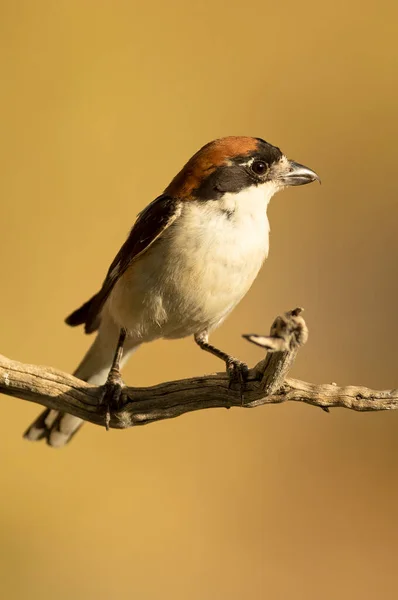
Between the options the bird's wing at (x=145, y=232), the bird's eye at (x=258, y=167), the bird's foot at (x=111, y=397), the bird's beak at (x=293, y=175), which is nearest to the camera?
the bird's foot at (x=111, y=397)

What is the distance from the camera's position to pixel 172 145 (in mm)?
8406

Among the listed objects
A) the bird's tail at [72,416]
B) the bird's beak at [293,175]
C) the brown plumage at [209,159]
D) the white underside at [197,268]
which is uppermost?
the bird's beak at [293,175]

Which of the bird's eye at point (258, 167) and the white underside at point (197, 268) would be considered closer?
the white underside at point (197, 268)

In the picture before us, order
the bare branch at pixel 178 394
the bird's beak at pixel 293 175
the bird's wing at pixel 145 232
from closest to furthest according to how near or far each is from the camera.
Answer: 1. the bare branch at pixel 178 394
2. the bird's wing at pixel 145 232
3. the bird's beak at pixel 293 175

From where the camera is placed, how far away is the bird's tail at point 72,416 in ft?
15.6

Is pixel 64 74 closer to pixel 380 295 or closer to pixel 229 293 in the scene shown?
pixel 380 295

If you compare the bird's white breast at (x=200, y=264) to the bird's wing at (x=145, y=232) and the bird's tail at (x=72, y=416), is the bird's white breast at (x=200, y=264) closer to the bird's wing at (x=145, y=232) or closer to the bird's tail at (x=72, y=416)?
the bird's wing at (x=145, y=232)

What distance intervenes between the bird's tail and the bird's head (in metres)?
1.12

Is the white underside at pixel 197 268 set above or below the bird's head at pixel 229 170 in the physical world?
below

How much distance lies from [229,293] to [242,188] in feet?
1.82

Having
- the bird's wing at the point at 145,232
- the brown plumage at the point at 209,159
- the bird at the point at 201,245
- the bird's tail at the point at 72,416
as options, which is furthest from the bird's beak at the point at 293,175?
the bird's tail at the point at 72,416

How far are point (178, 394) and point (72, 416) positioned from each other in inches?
51.9

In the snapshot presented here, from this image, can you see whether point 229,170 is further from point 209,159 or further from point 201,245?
point 201,245

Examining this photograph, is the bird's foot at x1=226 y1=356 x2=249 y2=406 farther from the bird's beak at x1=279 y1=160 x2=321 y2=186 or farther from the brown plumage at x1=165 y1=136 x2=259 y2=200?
the bird's beak at x1=279 y1=160 x2=321 y2=186
